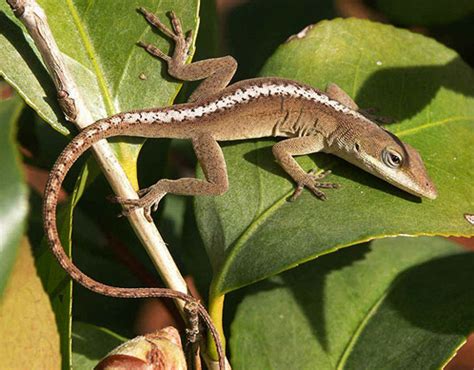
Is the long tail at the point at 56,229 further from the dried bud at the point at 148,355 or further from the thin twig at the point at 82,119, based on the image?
the dried bud at the point at 148,355

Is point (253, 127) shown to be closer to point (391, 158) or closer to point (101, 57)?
point (391, 158)

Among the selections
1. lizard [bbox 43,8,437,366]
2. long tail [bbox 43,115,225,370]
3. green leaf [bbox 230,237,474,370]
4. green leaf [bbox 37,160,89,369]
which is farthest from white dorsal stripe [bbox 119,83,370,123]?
green leaf [bbox 37,160,89,369]

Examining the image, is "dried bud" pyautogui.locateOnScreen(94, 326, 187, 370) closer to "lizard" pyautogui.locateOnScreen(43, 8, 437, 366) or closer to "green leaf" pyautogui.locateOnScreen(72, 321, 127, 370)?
"green leaf" pyautogui.locateOnScreen(72, 321, 127, 370)

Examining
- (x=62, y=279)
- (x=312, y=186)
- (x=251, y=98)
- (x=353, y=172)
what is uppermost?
(x=251, y=98)

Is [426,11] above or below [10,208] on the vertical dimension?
above

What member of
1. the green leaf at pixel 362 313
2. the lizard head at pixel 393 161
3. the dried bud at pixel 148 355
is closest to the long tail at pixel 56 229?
the dried bud at pixel 148 355

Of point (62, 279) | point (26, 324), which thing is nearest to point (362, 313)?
point (62, 279)
